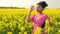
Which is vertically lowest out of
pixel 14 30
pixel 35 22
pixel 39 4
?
pixel 14 30

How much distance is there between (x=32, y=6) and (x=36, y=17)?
438 mm

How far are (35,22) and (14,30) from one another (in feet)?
14.4

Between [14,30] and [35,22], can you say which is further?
[14,30]

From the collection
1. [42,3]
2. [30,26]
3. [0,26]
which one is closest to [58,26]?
[30,26]

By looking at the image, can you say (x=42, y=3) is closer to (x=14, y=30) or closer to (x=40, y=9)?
(x=40, y=9)

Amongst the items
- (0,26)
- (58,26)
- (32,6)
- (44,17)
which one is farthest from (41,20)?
(58,26)

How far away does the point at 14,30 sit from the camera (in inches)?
391

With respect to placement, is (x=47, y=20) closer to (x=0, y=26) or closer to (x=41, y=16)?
(x=41, y=16)

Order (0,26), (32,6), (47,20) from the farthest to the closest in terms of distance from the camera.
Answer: (0,26) < (47,20) < (32,6)

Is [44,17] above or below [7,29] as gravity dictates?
above

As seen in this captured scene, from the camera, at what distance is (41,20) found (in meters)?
5.62

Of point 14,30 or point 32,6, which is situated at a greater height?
point 32,6

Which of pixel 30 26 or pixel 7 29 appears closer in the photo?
pixel 30 26

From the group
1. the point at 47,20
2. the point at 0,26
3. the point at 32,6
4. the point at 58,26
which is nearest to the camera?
the point at 32,6
